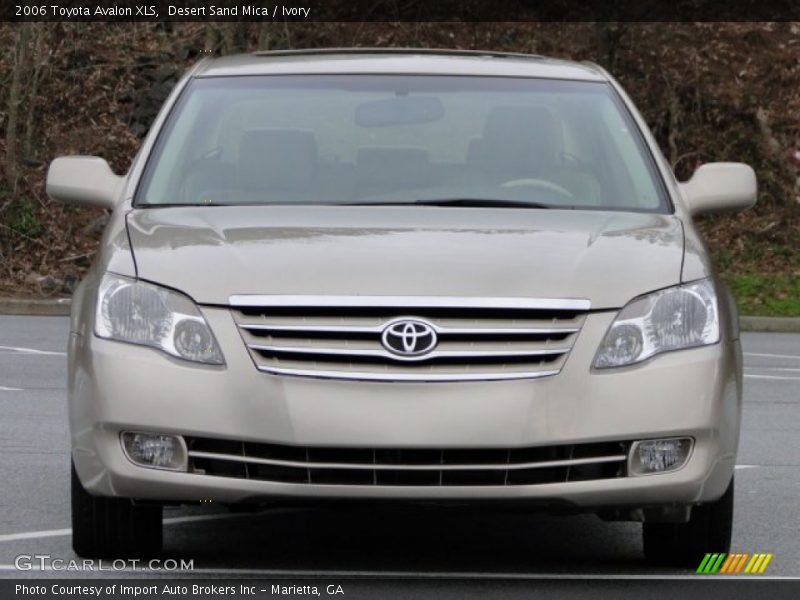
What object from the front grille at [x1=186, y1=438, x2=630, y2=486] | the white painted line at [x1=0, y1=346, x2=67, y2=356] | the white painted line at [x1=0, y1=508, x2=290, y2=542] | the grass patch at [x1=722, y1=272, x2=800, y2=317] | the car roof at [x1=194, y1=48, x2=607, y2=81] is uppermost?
the car roof at [x1=194, y1=48, x2=607, y2=81]

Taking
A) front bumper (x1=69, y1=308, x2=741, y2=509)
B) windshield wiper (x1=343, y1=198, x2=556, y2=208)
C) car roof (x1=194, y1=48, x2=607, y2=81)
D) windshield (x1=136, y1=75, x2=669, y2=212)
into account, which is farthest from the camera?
car roof (x1=194, y1=48, x2=607, y2=81)

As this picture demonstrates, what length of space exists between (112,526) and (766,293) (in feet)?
57.1

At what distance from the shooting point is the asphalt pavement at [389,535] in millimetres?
6758

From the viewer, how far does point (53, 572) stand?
6535mm

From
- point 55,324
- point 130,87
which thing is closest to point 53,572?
point 55,324

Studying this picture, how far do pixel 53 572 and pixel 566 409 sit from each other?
1.78 m

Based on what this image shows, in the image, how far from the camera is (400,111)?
7.64m

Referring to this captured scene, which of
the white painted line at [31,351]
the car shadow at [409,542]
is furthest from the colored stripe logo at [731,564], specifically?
the white painted line at [31,351]

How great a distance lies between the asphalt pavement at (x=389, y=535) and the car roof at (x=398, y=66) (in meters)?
1.71

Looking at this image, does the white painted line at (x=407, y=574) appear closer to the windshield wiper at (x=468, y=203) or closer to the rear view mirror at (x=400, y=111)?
the windshield wiper at (x=468, y=203)

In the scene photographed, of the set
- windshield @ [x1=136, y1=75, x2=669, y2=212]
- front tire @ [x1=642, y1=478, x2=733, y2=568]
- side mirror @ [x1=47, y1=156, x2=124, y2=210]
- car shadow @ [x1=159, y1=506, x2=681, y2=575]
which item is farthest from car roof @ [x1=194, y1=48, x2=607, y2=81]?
front tire @ [x1=642, y1=478, x2=733, y2=568]

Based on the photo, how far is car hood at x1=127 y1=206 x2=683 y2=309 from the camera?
6.11 meters

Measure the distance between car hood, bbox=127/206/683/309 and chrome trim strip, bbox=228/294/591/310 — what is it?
24 millimetres

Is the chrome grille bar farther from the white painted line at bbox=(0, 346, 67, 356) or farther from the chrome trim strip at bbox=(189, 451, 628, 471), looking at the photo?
the white painted line at bbox=(0, 346, 67, 356)
